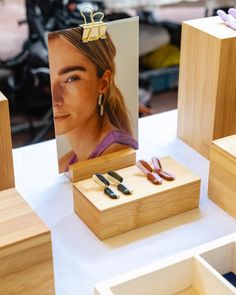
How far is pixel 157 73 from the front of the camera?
314cm

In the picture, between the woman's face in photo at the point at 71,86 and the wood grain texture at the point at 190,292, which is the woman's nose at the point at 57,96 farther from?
the wood grain texture at the point at 190,292

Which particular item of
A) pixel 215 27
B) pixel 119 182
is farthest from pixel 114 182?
pixel 215 27

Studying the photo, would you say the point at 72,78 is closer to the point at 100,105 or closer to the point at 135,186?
the point at 100,105

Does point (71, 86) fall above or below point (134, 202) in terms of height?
above

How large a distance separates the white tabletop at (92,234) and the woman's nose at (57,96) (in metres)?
0.20

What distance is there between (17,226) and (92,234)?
22cm

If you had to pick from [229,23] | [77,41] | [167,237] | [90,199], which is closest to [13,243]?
[90,199]

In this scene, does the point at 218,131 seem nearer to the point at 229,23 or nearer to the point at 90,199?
the point at 229,23

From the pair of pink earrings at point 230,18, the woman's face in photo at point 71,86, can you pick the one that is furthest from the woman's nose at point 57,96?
the pair of pink earrings at point 230,18

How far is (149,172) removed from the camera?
116 cm

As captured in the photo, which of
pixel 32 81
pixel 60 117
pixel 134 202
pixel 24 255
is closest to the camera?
pixel 24 255

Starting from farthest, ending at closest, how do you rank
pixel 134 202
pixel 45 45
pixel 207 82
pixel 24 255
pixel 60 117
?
pixel 45 45
pixel 207 82
pixel 60 117
pixel 134 202
pixel 24 255

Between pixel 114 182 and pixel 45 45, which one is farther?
pixel 45 45

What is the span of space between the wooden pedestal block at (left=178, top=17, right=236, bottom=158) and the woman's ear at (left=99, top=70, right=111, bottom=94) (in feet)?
0.79
